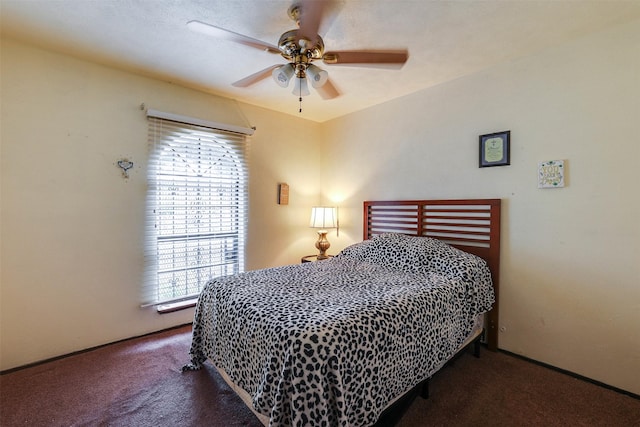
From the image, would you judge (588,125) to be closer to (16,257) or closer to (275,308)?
(275,308)

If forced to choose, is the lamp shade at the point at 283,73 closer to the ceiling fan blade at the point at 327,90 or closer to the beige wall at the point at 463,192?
the ceiling fan blade at the point at 327,90

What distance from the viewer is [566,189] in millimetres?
1998

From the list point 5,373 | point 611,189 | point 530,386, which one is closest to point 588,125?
point 611,189

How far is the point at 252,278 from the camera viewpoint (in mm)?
2002

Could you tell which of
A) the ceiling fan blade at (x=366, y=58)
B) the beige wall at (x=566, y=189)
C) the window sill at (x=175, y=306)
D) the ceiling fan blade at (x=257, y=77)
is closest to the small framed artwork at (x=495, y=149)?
the beige wall at (x=566, y=189)

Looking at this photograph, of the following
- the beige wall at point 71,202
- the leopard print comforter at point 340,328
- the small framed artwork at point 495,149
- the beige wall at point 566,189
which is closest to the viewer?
the leopard print comforter at point 340,328

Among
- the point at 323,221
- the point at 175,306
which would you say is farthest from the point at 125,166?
the point at 323,221

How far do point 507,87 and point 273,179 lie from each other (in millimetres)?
2503

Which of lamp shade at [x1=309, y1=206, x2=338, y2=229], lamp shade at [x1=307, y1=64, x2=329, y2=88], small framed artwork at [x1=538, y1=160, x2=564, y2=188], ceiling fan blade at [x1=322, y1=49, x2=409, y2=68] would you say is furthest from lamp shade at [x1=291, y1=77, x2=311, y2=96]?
small framed artwork at [x1=538, y1=160, x2=564, y2=188]

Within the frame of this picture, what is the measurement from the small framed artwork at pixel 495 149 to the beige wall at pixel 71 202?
275 centimetres

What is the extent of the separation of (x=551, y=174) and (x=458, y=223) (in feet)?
2.52

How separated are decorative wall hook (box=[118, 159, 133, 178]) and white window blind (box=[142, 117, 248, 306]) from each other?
0.53ft

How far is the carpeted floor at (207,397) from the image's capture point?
157 centimetres

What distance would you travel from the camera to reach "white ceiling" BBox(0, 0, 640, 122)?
1.62 meters
